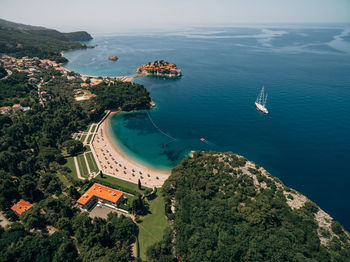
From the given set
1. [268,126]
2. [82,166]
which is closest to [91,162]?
[82,166]

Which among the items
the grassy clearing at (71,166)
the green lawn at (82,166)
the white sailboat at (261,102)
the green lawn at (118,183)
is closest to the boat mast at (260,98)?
the white sailboat at (261,102)

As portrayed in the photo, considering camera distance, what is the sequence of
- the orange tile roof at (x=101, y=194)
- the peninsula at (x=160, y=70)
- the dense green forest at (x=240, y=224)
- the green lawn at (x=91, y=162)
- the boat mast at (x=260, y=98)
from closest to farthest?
the dense green forest at (x=240, y=224) → the orange tile roof at (x=101, y=194) → the green lawn at (x=91, y=162) → the boat mast at (x=260, y=98) → the peninsula at (x=160, y=70)

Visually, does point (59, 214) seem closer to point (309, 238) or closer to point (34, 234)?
point (34, 234)

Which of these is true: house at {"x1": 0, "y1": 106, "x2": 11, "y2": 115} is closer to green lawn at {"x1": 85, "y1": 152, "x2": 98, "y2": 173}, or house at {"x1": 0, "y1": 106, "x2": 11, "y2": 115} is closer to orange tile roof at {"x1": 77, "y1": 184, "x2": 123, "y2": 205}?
green lawn at {"x1": 85, "y1": 152, "x2": 98, "y2": 173}

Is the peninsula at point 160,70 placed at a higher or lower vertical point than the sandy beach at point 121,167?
higher

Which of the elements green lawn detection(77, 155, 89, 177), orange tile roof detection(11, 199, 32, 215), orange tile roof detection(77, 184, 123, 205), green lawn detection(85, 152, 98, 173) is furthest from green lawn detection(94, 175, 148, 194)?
orange tile roof detection(11, 199, 32, 215)

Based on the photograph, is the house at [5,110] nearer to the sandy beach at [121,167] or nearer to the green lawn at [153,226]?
the sandy beach at [121,167]

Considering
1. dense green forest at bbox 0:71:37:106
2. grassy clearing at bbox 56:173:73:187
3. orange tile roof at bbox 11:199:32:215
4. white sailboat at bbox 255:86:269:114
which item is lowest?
grassy clearing at bbox 56:173:73:187

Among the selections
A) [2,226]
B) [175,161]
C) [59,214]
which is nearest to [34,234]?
[59,214]
